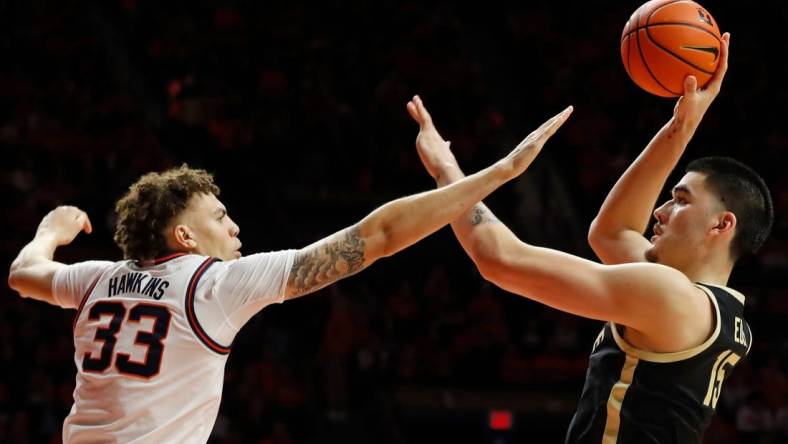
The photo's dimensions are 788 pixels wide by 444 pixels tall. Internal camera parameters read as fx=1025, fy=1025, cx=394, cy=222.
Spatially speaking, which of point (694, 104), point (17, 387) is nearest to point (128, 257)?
point (694, 104)

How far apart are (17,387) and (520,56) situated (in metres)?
8.76

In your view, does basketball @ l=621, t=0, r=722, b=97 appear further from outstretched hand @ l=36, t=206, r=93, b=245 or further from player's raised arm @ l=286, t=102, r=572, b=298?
outstretched hand @ l=36, t=206, r=93, b=245

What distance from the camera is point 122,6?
14109 millimetres

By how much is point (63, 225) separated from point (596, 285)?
2252 millimetres

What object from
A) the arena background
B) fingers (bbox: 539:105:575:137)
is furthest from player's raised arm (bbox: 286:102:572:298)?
the arena background

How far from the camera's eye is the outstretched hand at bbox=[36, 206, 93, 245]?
428 cm

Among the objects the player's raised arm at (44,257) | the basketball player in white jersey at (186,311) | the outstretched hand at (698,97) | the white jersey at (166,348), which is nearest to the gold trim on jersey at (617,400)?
the basketball player in white jersey at (186,311)

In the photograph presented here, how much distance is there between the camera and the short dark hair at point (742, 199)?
378 centimetres

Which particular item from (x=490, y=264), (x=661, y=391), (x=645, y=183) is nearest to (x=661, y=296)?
(x=661, y=391)

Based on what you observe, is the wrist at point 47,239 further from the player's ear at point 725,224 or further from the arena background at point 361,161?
the arena background at point 361,161

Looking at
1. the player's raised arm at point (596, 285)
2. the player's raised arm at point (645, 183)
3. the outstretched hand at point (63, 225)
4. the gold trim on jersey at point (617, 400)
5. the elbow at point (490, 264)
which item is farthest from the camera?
the outstretched hand at point (63, 225)

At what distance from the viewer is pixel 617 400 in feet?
11.7

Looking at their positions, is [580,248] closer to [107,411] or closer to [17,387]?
[17,387]

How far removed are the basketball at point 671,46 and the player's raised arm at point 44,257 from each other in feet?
7.92
